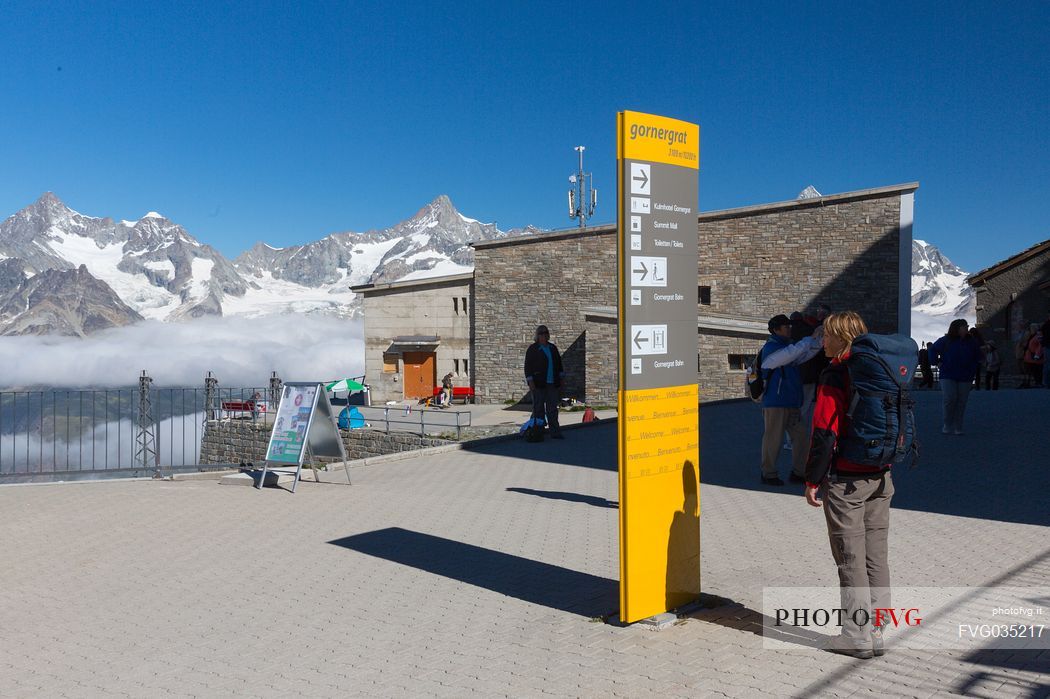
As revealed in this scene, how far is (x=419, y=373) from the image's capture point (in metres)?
37.8

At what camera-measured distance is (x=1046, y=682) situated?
4055mm

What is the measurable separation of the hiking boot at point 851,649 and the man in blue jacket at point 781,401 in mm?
3684

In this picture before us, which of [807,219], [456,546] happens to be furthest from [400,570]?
[807,219]

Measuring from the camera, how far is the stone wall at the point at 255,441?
909 inches

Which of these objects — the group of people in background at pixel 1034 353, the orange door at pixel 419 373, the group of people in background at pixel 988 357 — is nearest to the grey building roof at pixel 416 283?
the orange door at pixel 419 373

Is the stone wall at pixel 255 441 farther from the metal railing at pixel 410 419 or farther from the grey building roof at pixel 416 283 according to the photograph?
the grey building roof at pixel 416 283

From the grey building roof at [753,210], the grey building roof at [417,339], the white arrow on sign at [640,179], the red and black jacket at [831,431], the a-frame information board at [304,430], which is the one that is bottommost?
the a-frame information board at [304,430]

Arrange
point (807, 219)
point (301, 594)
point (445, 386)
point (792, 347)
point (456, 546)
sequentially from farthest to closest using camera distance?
point (445, 386), point (807, 219), point (792, 347), point (456, 546), point (301, 594)

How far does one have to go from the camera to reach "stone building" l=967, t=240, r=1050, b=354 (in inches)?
1249

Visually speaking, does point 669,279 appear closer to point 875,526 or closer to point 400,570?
point 875,526

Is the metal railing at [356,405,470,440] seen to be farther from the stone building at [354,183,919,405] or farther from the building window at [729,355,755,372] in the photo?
the building window at [729,355,755,372]

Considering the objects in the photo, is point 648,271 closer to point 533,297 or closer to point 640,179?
point 640,179

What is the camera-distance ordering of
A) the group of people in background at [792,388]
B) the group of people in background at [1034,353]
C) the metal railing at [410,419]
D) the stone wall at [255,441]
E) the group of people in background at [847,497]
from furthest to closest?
the metal railing at [410,419] < the stone wall at [255,441] < the group of people in background at [1034,353] < the group of people in background at [792,388] < the group of people in background at [847,497]

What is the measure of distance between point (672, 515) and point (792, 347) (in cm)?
317
